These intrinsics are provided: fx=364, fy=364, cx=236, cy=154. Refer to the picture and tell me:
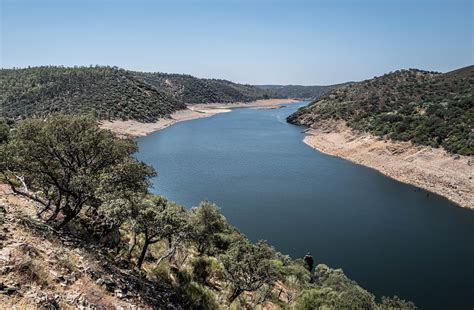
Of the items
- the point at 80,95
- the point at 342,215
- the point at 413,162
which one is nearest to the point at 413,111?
the point at 413,162

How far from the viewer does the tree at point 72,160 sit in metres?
14.7

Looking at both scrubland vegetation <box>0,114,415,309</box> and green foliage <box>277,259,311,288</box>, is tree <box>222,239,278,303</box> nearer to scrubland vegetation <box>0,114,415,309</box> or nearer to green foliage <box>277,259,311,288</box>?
scrubland vegetation <box>0,114,415,309</box>

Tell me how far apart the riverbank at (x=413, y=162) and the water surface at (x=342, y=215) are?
2.55 metres

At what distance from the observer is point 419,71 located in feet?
486

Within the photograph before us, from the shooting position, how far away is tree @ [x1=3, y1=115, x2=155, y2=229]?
48.2 feet

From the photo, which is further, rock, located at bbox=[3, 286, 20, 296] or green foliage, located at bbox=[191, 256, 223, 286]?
green foliage, located at bbox=[191, 256, 223, 286]

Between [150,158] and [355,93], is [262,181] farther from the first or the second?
[355,93]

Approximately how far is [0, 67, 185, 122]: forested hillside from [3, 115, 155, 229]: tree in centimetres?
10017

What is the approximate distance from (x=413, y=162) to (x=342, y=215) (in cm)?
2901

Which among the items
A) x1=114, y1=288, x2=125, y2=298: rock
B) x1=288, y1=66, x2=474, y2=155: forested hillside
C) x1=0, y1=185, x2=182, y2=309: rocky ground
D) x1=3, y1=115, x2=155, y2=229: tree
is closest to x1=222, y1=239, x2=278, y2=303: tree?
x1=0, y1=185, x2=182, y2=309: rocky ground

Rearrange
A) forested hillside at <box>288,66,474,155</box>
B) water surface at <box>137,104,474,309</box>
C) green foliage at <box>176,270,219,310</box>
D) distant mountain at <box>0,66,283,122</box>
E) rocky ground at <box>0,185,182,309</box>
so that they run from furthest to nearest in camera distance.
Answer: distant mountain at <box>0,66,283,122</box>, forested hillside at <box>288,66,474,155</box>, water surface at <box>137,104,474,309</box>, green foliage at <box>176,270,219,310</box>, rocky ground at <box>0,185,182,309</box>

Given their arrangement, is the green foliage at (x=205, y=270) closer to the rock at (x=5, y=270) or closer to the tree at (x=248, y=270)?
the tree at (x=248, y=270)

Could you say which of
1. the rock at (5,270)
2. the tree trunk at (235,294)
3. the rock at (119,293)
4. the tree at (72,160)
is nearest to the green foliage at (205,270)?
the tree trunk at (235,294)

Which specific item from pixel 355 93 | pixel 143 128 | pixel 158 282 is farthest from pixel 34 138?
pixel 355 93
